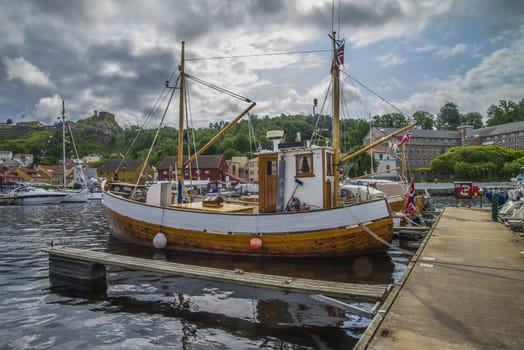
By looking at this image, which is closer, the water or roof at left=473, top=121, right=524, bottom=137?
the water

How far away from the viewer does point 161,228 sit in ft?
46.4

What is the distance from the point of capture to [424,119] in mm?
120250

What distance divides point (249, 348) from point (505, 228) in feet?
40.7

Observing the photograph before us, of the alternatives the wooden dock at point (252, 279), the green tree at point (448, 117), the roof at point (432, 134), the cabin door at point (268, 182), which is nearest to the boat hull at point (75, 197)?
the wooden dock at point (252, 279)

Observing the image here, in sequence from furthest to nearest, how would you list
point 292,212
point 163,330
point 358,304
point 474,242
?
point 292,212 < point 474,242 < point 358,304 < point 163,330

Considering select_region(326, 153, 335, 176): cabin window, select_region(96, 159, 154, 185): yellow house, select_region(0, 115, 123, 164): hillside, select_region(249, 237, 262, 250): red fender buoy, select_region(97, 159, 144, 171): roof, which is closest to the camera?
select_region(249, 237, 262, 250): red fender buoy

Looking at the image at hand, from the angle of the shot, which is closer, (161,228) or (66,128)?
(161,228)

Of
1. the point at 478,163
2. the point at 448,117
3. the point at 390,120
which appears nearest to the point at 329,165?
the point at 478,163

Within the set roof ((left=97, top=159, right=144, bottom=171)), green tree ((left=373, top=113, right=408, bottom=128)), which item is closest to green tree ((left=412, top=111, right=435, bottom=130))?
green tree ((left=373, top=113, right=408, bottom=128))

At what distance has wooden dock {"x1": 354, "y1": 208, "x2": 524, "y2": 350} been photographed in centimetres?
403

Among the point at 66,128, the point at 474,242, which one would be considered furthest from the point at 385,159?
the point at 474,242

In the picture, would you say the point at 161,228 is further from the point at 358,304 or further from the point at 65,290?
the point at 358,304

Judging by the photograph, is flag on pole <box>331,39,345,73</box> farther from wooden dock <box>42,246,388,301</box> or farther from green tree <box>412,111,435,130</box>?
green tree <box>412,111,435,130</box>

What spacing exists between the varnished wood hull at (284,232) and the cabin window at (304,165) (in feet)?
6.59
